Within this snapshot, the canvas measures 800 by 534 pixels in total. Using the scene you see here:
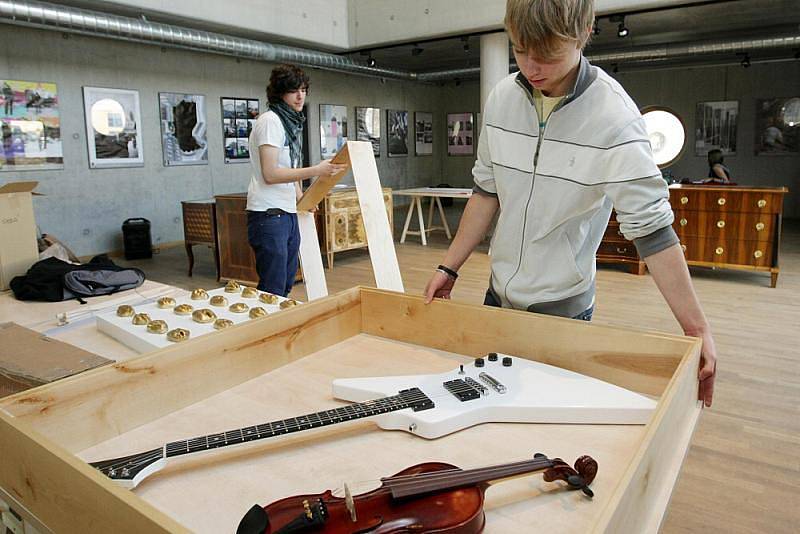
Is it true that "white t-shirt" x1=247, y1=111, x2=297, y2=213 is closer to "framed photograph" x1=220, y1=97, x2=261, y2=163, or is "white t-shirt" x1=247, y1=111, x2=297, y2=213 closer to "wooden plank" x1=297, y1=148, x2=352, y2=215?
"wooden plank" x1=297, y1=148, x2=352, y2=215

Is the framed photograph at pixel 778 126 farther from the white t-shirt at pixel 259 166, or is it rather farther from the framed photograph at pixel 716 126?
the white t-shirt at pixel 259 166

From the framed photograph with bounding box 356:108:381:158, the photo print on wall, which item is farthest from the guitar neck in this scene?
the framed photograph with bounding box 356:108:381:158

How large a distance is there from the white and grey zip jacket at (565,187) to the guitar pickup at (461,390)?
40 centimetres

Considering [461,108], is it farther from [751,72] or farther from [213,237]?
[213,237]

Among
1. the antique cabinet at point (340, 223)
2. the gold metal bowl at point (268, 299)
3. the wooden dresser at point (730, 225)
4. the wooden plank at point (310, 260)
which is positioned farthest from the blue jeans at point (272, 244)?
the wooden dresser at point (730, 225)

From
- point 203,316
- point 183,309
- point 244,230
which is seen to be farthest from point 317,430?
point 244,230

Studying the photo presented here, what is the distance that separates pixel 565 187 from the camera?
1.28 m

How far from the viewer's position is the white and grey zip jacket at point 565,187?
1.17 m

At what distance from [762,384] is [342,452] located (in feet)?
10.5

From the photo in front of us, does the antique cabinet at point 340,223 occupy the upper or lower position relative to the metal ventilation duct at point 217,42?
lower

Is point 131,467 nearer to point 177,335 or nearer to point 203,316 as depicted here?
point 177,335

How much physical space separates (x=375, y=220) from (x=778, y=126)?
35.9 ft

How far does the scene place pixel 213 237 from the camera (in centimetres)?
602

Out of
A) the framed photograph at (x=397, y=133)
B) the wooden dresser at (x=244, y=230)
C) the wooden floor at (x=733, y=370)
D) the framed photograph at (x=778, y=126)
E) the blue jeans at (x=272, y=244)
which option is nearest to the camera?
the wooden floor at (x=733, y=370)
